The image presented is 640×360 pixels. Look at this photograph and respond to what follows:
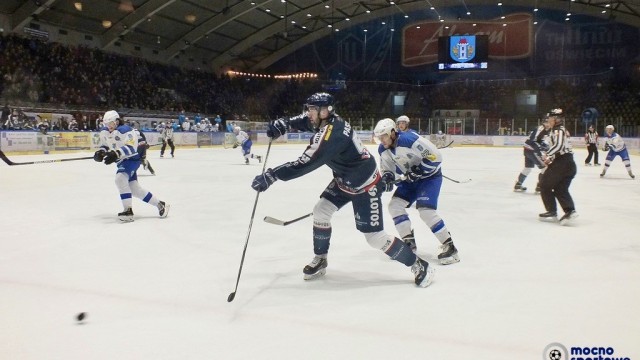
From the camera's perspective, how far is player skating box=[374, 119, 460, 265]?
166 inches

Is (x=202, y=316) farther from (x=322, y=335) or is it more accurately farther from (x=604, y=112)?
(x=604, y=112)

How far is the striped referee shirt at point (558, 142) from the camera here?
19.5 ft

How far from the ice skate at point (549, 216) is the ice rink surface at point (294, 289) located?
16cm

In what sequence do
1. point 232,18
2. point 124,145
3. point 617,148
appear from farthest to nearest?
point 232,18, point 617,148, point 124,145

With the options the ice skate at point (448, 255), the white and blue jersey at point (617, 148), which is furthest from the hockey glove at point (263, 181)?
the white and blue jersey at point (617, 148)

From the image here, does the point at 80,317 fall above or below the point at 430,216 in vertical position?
below

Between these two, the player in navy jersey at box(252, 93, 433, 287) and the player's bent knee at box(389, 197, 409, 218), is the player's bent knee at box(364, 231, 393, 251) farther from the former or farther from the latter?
the player's bent knee at box(389, 197, 409, 218)

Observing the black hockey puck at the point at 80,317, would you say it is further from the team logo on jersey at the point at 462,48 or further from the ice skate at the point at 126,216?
the team logo on jersey at the point at 462,48

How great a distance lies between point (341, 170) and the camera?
350 centimetres

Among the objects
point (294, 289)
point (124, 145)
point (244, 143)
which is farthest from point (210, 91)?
point (294, 289)

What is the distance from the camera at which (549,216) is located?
6.13m

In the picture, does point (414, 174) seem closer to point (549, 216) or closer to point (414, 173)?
point (414, 173)

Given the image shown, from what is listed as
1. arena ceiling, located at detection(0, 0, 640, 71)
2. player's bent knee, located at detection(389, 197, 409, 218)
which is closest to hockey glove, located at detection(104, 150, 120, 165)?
player's bent knee, located at detection(389, 197, 409, 218)

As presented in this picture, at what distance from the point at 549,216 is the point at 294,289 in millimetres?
4004
